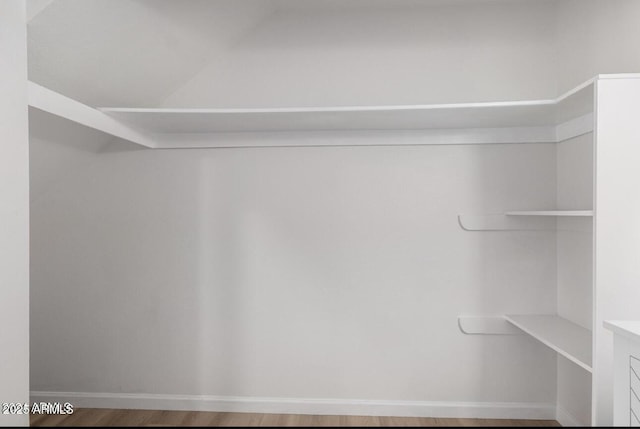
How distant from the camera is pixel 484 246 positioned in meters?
2.97

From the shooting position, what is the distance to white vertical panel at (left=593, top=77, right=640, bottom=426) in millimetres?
1778

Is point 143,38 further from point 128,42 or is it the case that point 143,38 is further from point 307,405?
point 307,405

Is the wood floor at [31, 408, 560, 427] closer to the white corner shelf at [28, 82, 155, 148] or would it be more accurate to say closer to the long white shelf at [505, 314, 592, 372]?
the long white shelf at [505, 314, 592, 372]

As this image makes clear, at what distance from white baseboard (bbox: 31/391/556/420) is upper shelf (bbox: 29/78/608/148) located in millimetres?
1620

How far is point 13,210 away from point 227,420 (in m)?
1.87

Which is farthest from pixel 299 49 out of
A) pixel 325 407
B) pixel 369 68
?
pixel 325 407

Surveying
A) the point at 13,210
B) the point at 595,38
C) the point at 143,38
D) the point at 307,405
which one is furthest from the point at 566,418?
the point at 143,38

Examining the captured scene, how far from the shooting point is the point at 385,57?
3000 mm

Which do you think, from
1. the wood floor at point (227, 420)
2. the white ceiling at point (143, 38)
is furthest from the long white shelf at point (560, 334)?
the white ceiling at point (143, 38)

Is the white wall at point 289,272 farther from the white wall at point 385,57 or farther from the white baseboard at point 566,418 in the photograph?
the white wall at point 385,57

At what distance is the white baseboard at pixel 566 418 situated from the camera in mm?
2688

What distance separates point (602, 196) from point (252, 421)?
2.28 meters

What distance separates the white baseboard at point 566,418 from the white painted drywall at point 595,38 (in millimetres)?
1875

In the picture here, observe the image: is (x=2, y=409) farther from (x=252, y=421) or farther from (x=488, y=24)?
(x=488, y=24)
